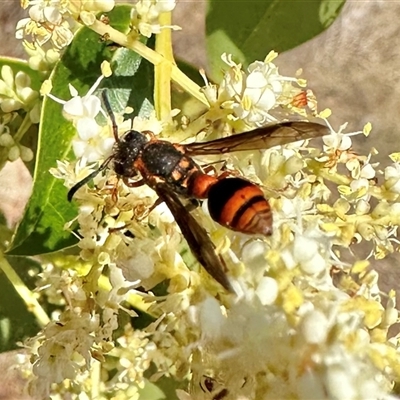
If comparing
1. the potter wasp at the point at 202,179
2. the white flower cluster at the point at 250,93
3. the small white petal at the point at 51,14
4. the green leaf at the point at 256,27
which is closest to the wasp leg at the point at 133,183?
the potter wasp at the point at 202,179

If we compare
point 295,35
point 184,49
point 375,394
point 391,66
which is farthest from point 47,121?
point 391,66

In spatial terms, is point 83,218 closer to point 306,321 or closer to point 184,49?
point 306,321

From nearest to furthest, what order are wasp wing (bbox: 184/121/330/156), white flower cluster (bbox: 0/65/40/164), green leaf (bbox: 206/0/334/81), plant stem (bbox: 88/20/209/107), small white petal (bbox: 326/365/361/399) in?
small white petal (bbox: 326/365/361/399) → wasp wing (bbox: 184/121/330/156) → plant stem (bbox: 88/20/209/107) → white flower cluster (bbox: 0/65/40/164) → green leaf (bbox: 206/0/334/81)

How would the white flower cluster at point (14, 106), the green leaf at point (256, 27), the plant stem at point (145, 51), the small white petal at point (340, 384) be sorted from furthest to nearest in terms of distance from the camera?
the green leaf at point (256, 27) < the white flower cluster at point (14, 106) < the plant stem at point (145, 51) < the small white petal at point (340, 384)

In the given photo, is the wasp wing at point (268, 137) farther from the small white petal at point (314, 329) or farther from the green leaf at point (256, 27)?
the green leaf at point (256, 27)

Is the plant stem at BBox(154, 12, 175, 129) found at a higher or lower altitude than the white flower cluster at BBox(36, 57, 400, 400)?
higher

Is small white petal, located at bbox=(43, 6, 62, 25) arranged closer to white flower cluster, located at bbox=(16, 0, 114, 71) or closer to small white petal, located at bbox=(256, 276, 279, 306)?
white flower cluster, located at bbox=(16, 0, 114, 71)

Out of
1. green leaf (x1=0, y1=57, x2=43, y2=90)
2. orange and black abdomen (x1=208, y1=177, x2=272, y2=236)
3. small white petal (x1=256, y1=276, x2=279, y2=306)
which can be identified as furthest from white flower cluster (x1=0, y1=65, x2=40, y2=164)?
small white petal (x1=256, y1=276, x2=279, y2=306)
